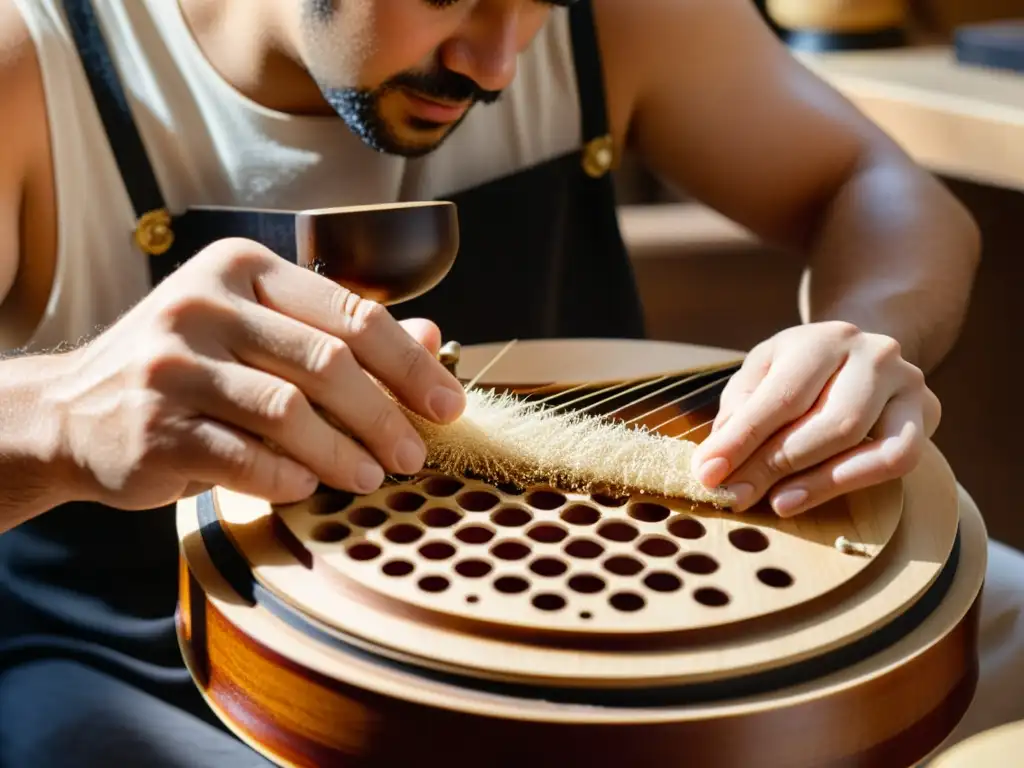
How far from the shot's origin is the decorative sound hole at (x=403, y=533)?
702 mm

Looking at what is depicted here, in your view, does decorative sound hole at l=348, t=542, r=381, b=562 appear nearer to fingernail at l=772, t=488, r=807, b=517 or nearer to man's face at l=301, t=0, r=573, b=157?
fingernail at l=772, t=488, r=807, b=517

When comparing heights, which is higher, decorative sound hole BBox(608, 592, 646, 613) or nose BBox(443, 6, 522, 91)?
nose BBox(443, 6, 522, 91)

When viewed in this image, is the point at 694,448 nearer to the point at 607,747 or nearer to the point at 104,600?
the point at 607,747

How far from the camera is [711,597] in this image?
637 mm

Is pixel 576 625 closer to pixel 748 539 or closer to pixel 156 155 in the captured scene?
pixel 748 539

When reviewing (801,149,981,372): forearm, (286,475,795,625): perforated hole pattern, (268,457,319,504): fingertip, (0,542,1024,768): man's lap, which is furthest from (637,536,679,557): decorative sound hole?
(801,149,981,372): forearm

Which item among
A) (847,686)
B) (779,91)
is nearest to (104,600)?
(847,686)

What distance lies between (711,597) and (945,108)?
3.97 feet

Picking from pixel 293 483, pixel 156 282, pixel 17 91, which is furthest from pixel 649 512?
pixel 17 91

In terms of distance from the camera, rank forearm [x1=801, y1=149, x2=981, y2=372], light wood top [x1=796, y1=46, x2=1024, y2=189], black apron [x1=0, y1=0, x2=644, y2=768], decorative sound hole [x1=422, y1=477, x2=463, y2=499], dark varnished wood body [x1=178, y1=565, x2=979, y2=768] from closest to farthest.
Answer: dark varnished wood body [x1=178, y1=565, x2=979, y2=768]
decorative sound hole [x1=422, y1=477, x2=463, y2=499]
black apron [x1=0, y1=0, x2=644, y2=768]
forearm [x1=801, y1=149, x2=981, y2=372]
light wood top [x1=796, y1=46, x2=1024, y2=189]

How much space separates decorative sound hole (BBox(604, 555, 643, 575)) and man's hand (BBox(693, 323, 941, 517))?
0.30 ft

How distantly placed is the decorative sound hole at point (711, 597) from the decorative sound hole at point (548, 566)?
3.2 inches

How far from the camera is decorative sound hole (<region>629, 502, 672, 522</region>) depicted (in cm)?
73

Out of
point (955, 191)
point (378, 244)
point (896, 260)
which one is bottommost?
point (955, 191)
